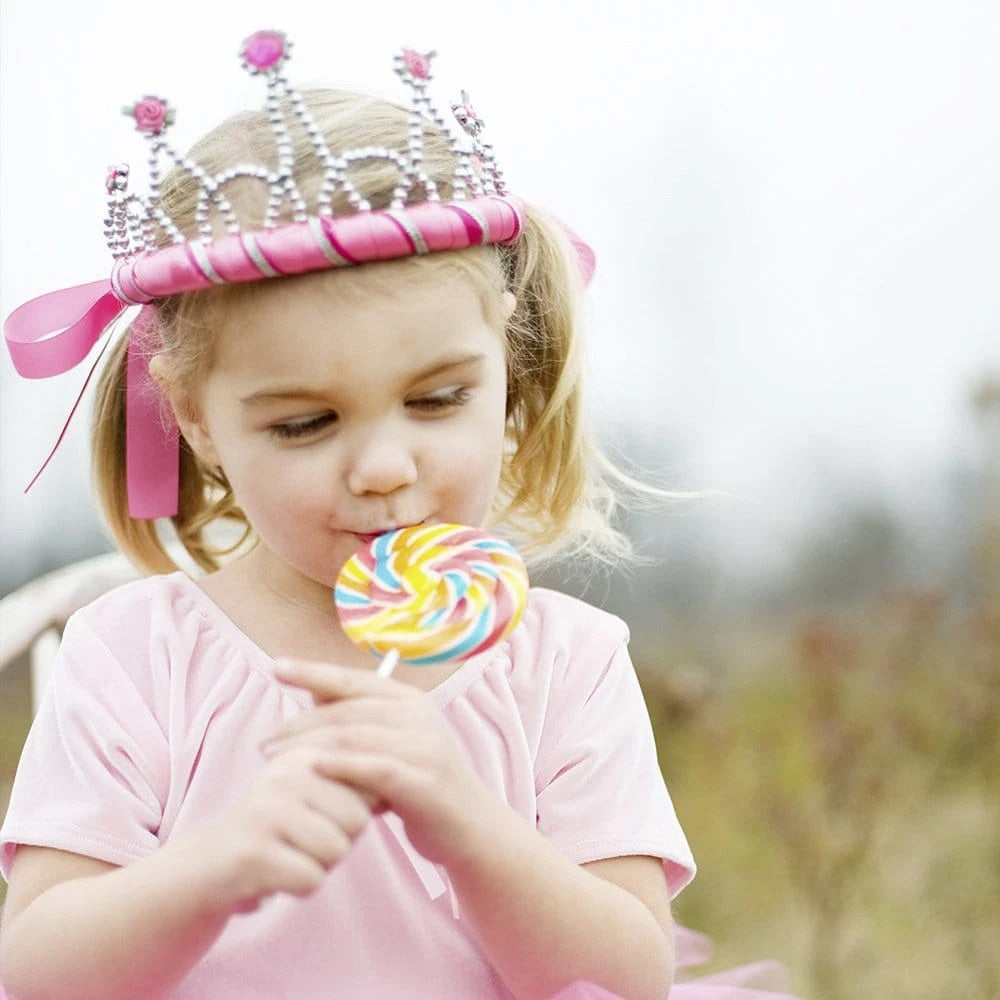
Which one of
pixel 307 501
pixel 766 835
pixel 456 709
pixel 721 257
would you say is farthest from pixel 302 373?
pixel 766 835

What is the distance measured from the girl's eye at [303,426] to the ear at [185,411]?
6.4 inches

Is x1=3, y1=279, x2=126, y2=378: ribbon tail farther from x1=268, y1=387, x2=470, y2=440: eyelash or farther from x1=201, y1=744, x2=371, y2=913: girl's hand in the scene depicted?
x1=201, y1=744, x2=371, y2=913: girl's hand

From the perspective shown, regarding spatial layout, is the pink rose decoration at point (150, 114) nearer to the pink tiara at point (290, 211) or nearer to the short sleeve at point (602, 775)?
the pink tiara at point (290, 211)

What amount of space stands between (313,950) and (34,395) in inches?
77.4

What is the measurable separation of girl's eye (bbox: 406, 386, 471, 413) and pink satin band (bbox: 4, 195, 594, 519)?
0.13 metres

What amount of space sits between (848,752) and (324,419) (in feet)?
7.81

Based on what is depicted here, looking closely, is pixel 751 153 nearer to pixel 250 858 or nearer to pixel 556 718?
pixel 556 718

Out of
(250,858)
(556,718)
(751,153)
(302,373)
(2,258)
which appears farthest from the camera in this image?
(751,153)

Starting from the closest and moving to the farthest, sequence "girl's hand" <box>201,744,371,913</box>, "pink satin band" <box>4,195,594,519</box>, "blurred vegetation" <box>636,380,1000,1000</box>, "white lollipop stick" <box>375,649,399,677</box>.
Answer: "girl's hand" <box>201,744,371,913</box> → "white lollipop stick" <box>375,649,399,677</box> → "pink satin band" <box>4,195,594,519</box> → "blurred vegetation" <box>636,380,1000,1000</box>

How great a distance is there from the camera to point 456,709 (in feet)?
4.79

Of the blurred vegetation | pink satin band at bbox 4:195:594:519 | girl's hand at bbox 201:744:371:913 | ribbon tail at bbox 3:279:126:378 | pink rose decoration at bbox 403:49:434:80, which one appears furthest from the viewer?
the blurred vegetation

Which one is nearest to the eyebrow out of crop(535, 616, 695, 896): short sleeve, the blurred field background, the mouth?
the mouth

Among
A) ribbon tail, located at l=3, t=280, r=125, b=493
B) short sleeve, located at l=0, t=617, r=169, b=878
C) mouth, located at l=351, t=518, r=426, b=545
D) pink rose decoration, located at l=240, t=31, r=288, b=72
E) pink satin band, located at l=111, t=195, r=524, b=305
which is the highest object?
pink rose decoration, located at l=240, t=31, r=288, b=72

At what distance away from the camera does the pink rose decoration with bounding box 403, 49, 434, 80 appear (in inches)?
55.0
